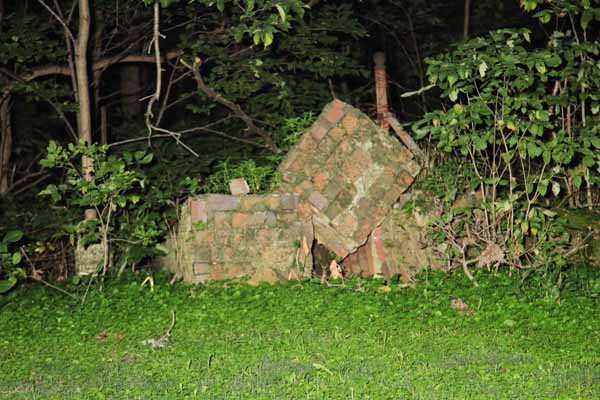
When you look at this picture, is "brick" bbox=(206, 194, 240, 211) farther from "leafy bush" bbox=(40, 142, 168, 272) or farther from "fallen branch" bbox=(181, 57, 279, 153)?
"fallen branch" bbox=(181, 57, 279, 153)

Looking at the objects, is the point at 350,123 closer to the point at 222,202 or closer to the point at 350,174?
the point at 350,174

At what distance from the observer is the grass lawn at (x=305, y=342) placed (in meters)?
4.56

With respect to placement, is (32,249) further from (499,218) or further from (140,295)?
(499,218)

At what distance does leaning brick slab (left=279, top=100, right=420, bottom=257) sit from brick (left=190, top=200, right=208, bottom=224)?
76cm

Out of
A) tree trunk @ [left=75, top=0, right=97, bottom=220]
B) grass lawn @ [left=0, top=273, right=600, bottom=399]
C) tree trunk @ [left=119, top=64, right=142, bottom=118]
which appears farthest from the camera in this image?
tree trunk @ [left=119, top=64, right=142, bottom=118]

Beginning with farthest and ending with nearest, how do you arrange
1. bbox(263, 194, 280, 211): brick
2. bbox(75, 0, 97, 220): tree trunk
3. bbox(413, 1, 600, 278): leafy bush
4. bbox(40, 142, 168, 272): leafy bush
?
1. bbox(75, 0, 97, 220): tree trunk
2. bbox(263, 194, 280, 211): brick
3. bbox(40, 142, 168, 272): leafy bush
4. bbox(413, 1, 600, 278): leafy bush

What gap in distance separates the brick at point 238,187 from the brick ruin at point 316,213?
1 cm

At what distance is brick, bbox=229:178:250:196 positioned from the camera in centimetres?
749

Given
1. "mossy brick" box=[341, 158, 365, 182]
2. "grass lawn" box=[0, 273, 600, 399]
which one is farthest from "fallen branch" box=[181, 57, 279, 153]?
"grass lawn" box=[0, 273, 600, 399]

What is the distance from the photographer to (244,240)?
24.3 ft

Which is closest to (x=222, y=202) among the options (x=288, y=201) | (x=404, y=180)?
(x=288, y=201)

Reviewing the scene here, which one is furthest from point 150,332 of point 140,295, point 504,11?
point 504,11

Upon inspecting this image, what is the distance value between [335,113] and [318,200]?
0.82 metres

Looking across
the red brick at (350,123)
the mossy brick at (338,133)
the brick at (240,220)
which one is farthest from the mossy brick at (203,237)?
the red brick at (350,123)
